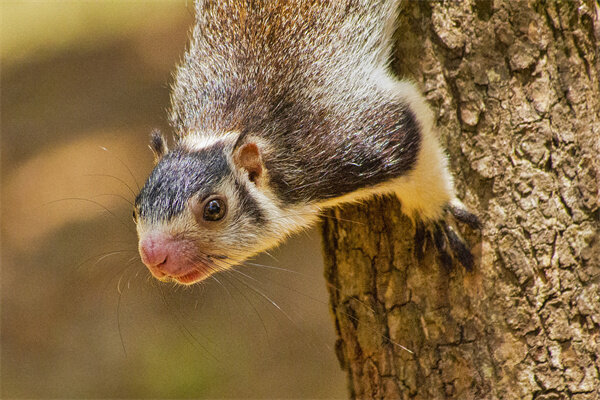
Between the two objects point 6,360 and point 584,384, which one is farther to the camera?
point 6,360

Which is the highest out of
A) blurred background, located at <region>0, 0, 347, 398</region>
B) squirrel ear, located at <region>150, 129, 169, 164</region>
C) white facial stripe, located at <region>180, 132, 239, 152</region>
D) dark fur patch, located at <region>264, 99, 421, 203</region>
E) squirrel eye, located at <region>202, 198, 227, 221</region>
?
blurred background, located at <region>0, 0, 347, 398</region>

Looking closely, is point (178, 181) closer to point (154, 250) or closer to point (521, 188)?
point (154, 250)

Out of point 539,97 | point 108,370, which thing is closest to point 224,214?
point 539,97

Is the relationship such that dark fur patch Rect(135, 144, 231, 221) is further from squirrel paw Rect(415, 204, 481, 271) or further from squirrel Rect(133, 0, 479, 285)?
squirrel paw Rect(415, 204, 481, 271)

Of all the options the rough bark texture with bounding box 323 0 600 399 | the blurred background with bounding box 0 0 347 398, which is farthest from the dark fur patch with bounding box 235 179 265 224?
the blurred background with bounding box 0 0 347 398

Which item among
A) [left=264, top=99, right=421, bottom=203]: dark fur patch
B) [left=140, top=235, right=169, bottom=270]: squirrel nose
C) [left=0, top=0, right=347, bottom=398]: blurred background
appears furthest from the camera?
[left=0, top=0, right=347, bottom=398]: blurred background

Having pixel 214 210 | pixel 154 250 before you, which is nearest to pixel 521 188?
pixel 214 210

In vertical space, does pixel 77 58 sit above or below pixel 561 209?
above

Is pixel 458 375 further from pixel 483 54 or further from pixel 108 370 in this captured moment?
pixel 108 370

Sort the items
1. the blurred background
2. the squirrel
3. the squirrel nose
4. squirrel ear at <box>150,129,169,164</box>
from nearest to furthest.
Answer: the squirrel nose < the squirrel < squirrel ear at <box>150,129,169,164</box> < the blurred background
